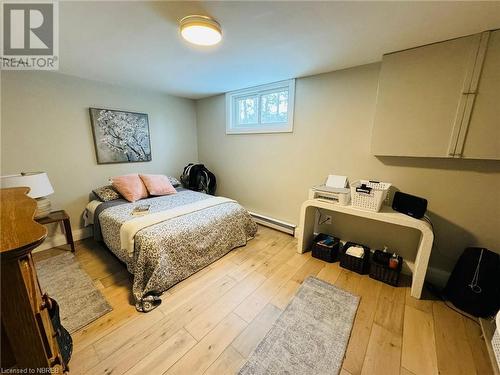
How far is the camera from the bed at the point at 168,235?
67.2 inches

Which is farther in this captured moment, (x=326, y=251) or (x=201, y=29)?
(x=326, y=251)

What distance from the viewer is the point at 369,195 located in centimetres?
192

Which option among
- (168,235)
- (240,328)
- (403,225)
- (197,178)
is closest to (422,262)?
(403,225)

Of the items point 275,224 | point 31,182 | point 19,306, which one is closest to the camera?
point 19,306

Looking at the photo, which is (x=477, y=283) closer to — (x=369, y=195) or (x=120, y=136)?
(x=369, y=195)

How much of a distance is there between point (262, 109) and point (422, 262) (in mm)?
2610

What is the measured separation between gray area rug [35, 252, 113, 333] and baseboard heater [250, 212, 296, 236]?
2.10 meters

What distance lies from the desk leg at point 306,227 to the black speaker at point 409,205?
0.84m

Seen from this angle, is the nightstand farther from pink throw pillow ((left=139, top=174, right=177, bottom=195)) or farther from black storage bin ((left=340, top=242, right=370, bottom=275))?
black storage bin ((left=340, top=242, right=370, bottom=275))

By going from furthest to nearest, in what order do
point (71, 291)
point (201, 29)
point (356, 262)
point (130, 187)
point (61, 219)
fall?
point (130, 187)
point (61, 219)
point (356, 262)
point (71, 291)
point (201, 29)

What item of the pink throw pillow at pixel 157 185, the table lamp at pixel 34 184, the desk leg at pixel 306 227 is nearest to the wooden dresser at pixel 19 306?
the table lamp at pixel 34 184

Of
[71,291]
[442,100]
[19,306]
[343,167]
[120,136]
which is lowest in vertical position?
[71,291]

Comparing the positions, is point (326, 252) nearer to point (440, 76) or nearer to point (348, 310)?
point (348, 310)

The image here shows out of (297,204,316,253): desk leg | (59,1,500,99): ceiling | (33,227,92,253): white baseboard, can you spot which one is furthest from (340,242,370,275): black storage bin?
(33,227,92,253): white baseboard
